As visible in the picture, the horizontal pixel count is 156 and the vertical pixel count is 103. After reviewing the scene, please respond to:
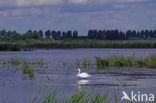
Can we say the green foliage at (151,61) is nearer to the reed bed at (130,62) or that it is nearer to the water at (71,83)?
the reed bed at (130,62)

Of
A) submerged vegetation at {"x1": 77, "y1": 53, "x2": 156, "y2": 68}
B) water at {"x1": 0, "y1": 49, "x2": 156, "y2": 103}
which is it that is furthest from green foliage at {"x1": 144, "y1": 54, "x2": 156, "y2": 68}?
water at {"x1": 0, "y1": 49, "x2": 156, "y2": 103}

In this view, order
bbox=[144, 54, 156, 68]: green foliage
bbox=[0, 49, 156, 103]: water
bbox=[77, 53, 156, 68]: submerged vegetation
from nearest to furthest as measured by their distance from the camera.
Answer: bbox=[0, 49, 156, 103]: water, bbox=[144, 54, 156, 68]: green foliage, bbox=[77, 53, 156, 68]: submerged vegetation

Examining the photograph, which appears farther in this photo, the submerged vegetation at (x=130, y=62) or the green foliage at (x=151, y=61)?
the submerged vegetation at (x=130, y=62)

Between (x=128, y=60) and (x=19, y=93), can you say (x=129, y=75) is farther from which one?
(x=19, y=93)

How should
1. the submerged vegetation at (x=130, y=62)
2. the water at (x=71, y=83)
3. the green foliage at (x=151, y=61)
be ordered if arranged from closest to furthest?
the water at (x=71, y=83) → the green foliage at (x=151, y=61) → the submerged vegetation at (x=130, y=62)

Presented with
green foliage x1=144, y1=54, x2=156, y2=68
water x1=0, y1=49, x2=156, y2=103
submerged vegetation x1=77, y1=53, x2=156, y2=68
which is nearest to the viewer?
water x1=0, y1=49, x2=156, y2=103

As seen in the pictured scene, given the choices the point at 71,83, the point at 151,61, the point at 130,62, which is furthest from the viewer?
the point at 130,62

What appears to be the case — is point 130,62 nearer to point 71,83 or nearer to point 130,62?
point 130,62

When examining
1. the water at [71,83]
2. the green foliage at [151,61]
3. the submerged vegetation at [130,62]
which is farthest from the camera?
→ the submerged vegetation at [130,62]

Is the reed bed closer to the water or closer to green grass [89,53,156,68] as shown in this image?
green grass [89,53,156,68]

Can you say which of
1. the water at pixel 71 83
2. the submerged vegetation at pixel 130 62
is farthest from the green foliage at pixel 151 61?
the water at pixel 71 83

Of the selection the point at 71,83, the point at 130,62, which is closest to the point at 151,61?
the point at 130,62

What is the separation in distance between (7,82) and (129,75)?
22.5 feet

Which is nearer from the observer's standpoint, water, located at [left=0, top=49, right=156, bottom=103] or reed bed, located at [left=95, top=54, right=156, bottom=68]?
water, located at [left=0, top=49, right=156, bottom=103]
